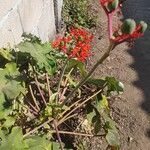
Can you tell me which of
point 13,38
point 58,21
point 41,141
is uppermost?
point 13,38

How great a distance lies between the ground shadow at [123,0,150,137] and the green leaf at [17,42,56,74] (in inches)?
51.5

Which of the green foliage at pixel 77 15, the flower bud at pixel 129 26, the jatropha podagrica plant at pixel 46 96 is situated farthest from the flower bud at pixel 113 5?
the green foliage at pixel 77 15

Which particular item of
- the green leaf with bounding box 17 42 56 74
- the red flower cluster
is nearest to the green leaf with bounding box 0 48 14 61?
the green leaf with bounding box 17 42 56 74

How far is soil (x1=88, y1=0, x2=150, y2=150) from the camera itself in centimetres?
397

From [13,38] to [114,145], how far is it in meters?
1.19

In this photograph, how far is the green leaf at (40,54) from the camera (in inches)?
115

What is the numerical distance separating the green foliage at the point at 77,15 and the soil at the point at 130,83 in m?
0.14

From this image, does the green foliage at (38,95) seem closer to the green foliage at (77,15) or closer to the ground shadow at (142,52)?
the ground shadow at (142,52)

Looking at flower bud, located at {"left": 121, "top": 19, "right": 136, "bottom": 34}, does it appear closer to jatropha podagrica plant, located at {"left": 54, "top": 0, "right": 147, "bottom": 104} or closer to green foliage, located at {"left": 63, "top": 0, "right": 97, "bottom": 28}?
jatropha podagrica plant, located at {"left": 54, "top": 0, "right": 147, "bottom": 104}

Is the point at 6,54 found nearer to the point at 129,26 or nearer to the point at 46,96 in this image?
the point at 46,96

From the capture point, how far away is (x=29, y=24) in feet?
13.5

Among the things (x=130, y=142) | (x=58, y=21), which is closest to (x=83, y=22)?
(x=58, y=21)

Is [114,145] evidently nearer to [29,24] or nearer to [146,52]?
[29,24]

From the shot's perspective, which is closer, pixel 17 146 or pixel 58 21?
pixel 17 146
